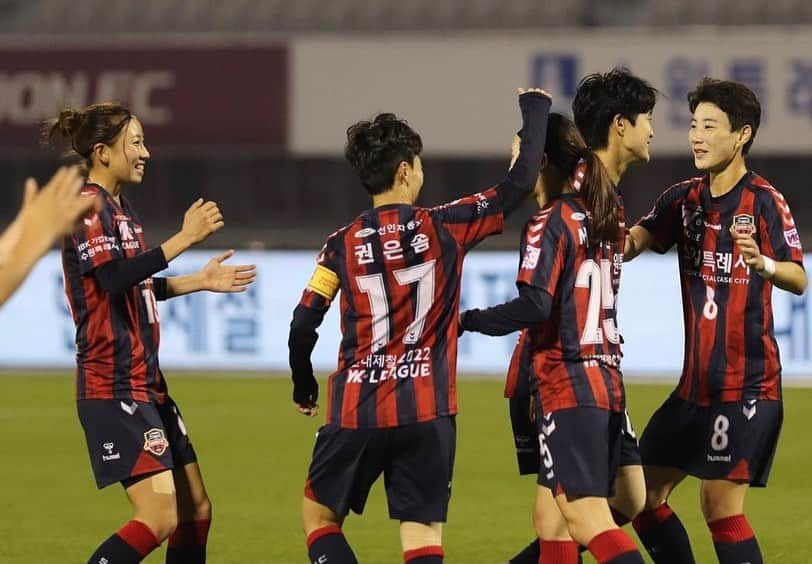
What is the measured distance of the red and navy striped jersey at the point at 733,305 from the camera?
510 centimetres

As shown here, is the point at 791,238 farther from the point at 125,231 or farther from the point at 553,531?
the point at 125,231

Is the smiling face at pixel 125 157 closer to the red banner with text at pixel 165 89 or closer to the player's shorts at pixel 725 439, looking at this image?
the player's shorts at pixel 725 439

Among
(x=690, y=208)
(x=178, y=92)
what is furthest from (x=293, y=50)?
(x=690, y=208)

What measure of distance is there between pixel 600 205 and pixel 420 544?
1068 millimetres

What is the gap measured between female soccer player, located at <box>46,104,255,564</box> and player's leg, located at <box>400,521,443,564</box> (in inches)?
31.2

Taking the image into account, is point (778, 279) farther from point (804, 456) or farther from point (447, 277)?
point (804, 456)

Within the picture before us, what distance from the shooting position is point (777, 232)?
5.05 meters

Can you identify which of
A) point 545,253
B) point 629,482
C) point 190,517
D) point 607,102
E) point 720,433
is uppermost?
point 607,102

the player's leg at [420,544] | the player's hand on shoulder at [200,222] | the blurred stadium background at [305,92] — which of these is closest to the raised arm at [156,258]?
the player's hand on shoulder at [200,222]

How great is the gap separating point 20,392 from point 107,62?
6584mm

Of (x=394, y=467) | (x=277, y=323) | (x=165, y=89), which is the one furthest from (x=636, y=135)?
(x=165, y=89)

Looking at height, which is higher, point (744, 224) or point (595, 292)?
point (744, 224)

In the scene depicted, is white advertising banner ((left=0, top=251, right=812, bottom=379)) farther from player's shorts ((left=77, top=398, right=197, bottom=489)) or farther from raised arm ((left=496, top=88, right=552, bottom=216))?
raised arm ((left=496, top=88, right=552, bottom=216))

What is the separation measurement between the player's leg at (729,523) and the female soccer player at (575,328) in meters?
0.50
